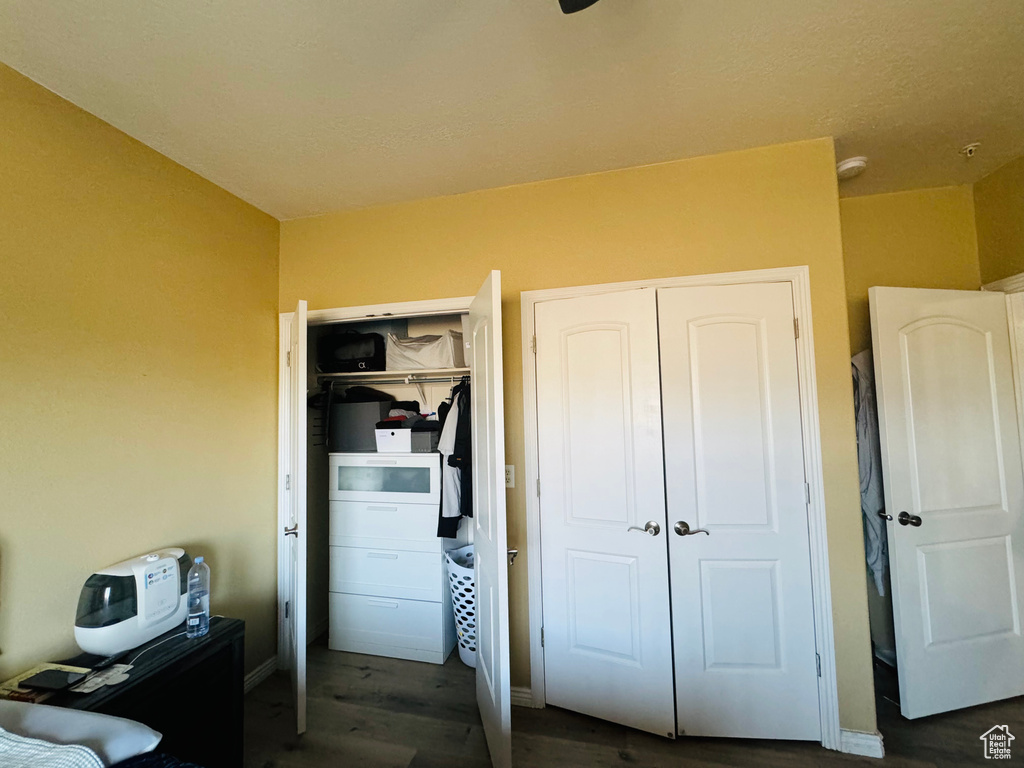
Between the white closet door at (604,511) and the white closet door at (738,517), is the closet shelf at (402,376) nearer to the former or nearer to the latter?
the white closet door at (604,511)

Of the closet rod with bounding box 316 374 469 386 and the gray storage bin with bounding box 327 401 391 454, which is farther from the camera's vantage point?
the closet rod with bounding box 316 374 469 386

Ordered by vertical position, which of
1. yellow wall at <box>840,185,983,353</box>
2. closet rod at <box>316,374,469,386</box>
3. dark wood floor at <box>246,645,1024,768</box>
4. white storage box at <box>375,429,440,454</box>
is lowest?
dark wood floor at <box>246,645,1024,768</box>

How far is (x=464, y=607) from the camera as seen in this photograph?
8.07 ft

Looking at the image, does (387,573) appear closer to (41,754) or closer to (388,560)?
(388,560)

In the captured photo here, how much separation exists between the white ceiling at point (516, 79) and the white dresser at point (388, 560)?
170cm

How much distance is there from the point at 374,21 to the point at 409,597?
2708 millimetres

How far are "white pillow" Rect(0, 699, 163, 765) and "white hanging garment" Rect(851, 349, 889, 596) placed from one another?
2.80 m

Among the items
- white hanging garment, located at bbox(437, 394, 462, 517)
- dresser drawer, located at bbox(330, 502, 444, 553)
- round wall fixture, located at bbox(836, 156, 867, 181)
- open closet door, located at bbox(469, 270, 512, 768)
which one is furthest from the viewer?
dresser drawer, located at bbox(330, 502, 444, 553)

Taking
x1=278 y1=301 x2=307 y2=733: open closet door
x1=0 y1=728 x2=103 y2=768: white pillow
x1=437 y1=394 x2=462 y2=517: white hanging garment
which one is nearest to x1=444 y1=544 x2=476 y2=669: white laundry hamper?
x1=437 y1=394 x2=462 y2=517: white hanging garment

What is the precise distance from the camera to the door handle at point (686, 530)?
6.09 feet

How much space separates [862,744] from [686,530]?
1.07m

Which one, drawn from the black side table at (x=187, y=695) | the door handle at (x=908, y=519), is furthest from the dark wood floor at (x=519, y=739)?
the door handle at (x=908, y=519)

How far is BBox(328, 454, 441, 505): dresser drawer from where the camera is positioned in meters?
2.55

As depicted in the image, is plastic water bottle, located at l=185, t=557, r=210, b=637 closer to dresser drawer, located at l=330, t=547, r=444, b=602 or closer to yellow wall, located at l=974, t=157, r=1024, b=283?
dresser drawer, located at l=330, t=547, r=444, b=602
